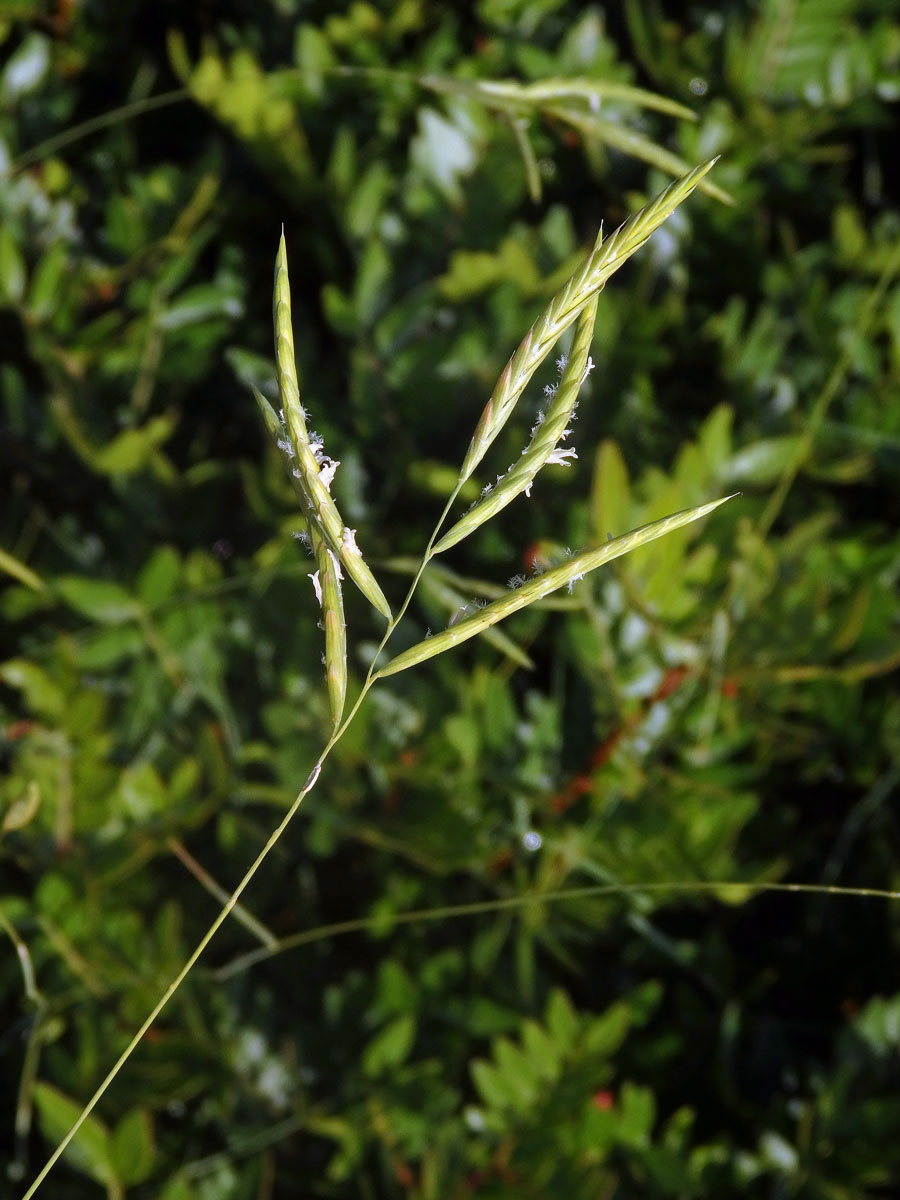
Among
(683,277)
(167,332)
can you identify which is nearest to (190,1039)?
(167,332)

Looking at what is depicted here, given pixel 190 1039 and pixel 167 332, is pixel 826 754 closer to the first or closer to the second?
pixel 190 1039

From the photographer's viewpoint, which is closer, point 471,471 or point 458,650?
point 471,471

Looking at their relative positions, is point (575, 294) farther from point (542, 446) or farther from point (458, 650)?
point (458, 650)

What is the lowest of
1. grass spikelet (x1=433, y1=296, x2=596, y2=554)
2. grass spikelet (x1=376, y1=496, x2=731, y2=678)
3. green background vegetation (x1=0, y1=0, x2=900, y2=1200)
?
green background vegetation (x1=0, y1=0, x2=900, y2=1200)

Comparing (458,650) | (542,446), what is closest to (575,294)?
(542,446)

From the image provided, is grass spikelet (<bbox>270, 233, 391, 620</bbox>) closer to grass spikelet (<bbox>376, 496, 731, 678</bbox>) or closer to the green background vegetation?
grass spikelet (<bbox>376, 496, 731, 678</bbox>)

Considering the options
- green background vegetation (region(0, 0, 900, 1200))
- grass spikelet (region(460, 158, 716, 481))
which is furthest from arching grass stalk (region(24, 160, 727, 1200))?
green background vegetation (region(0, 0, 900, 1200))
